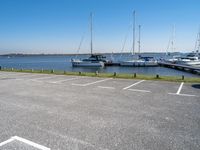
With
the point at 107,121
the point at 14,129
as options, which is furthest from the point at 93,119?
the point at 14,129

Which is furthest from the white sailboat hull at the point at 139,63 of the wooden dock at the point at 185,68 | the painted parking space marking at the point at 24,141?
the painted parking space marking at the point at 24,141

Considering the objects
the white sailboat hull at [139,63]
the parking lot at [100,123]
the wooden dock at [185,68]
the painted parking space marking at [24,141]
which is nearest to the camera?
the painted parking space marking at [24,141]

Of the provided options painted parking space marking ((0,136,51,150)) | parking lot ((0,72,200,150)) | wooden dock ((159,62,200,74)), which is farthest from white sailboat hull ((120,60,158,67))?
painted parking space marking ((0,136,51,150))

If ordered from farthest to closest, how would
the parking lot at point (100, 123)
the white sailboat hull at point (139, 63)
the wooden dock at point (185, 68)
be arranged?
1. the white sailboat hull at point (139, 63)
2. the wooden dock at point (185, 68)
3. the parking lot at point (100, 123)

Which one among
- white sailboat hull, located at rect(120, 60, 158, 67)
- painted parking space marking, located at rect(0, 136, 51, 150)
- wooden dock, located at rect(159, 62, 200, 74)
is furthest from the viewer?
white sailboat hull, located at rect(120, 60, 158, 67)

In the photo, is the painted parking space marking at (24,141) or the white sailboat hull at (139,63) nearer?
the painted parking space marking at (24,141)

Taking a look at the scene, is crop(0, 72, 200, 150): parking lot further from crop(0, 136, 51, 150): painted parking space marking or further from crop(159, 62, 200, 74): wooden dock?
crop(159, 62, 200, 74): wooden dock

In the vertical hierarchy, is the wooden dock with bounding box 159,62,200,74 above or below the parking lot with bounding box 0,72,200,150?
below

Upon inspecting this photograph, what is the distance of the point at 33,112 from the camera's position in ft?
18.7

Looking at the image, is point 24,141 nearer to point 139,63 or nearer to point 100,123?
point 100,123

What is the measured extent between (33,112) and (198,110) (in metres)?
5.78

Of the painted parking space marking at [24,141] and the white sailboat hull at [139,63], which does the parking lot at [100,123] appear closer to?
the painted parking space marking at [24,141]

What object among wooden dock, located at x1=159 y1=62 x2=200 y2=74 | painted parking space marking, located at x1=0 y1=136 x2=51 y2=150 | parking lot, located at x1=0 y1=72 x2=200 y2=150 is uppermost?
parking lot, located at x1=0 y1=72 x2=200 y2=150

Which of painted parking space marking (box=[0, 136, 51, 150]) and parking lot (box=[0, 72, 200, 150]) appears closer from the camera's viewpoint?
painted parking space marking (box=[0, 136, 51, 150])
